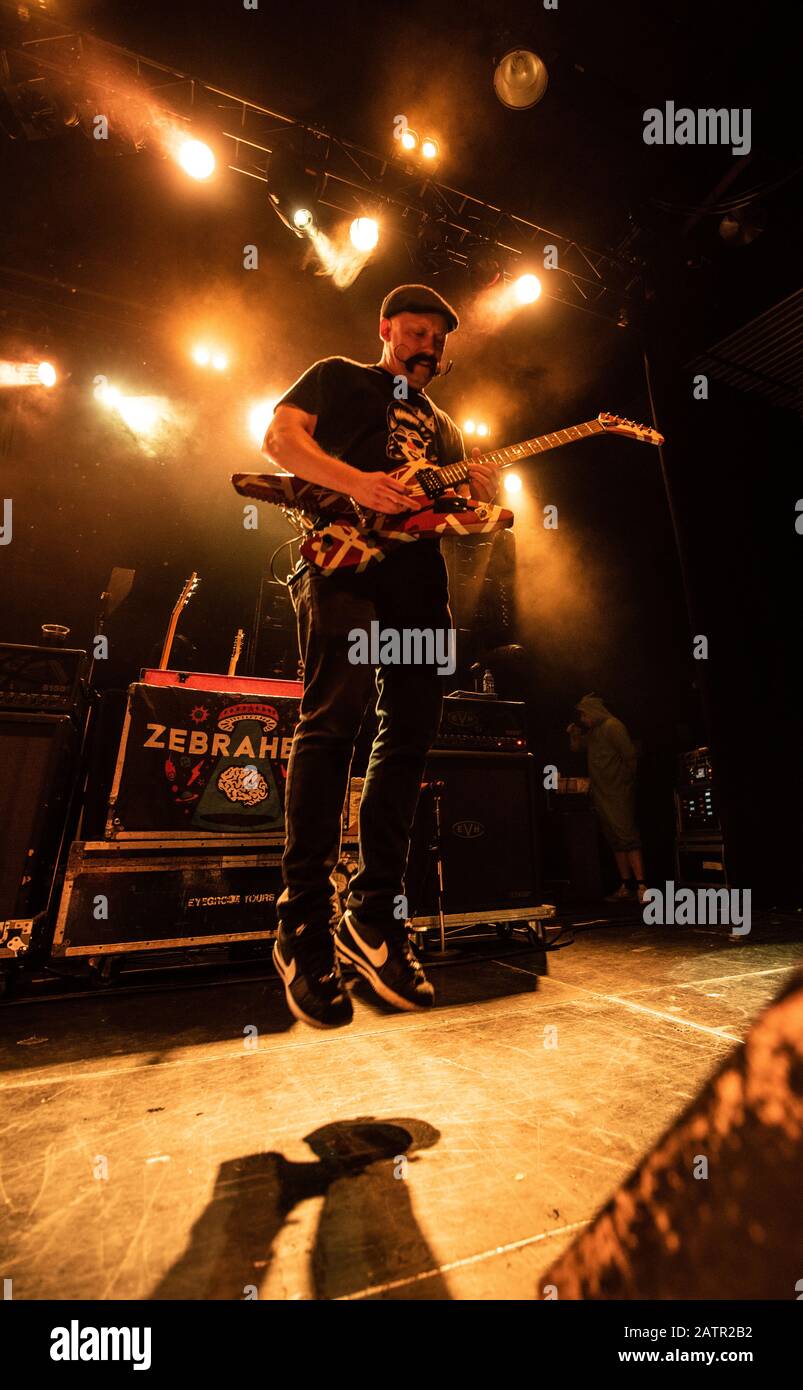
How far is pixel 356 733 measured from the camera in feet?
5.00

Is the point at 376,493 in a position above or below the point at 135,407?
below

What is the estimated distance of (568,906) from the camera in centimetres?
531

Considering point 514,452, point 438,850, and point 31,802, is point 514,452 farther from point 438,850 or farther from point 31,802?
point 31,802

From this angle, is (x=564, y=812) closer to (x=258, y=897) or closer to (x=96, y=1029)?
(x=258, y=897)

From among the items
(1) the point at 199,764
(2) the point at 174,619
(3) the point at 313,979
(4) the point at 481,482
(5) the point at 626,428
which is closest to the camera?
(3) the point at 313,979

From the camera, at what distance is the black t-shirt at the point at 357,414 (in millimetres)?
1680

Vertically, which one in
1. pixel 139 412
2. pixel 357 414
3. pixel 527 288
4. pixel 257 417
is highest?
pixel 527 288

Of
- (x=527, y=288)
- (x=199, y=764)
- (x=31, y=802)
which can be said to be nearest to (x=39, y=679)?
(x=31, y=802)

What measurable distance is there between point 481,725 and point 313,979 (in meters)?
2.39

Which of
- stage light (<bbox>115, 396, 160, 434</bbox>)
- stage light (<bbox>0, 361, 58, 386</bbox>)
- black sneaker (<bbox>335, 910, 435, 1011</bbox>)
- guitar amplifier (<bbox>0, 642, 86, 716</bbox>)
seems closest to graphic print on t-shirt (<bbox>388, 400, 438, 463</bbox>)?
black sneaker (<bbox>335, 910, 435, 1011</bbox>)

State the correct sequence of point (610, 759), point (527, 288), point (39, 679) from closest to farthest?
point (39, 679)
point (527, 288)
point (610, 759)

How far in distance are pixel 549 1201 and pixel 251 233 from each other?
7.37 meters

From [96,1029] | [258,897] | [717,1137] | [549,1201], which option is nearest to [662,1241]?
[717,1137]

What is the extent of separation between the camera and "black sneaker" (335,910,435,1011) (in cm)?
133
